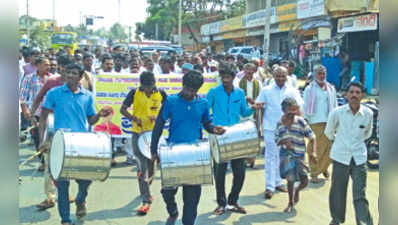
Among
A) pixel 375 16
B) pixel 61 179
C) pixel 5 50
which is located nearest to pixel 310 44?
pixel 375 16

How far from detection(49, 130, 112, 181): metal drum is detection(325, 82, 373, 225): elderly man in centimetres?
249

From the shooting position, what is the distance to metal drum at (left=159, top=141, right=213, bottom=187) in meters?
4.84

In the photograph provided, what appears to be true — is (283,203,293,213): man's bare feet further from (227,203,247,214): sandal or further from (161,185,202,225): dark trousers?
(161,185,202,225): dark trousers

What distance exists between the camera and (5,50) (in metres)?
1.89

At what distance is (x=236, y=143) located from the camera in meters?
5.77

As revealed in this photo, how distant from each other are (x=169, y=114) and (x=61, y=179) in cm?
127

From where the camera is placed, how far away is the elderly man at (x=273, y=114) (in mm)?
7352

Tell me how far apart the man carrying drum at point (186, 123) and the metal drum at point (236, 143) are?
379mm

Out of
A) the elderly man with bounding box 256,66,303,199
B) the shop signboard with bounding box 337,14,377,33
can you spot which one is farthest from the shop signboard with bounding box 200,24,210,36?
the elderly man with bounding box 256,66,303,199

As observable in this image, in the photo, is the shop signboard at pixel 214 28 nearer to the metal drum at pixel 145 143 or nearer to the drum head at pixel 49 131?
the metal drum at pixel 145 143

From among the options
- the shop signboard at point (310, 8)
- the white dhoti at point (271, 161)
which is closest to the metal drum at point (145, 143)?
the white dhoti at point (271, 161)

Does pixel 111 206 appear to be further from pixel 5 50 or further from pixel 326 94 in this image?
pixel 5 50

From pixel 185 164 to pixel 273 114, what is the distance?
283 cm

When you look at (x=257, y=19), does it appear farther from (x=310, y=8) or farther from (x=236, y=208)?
(x=236, y=208)
